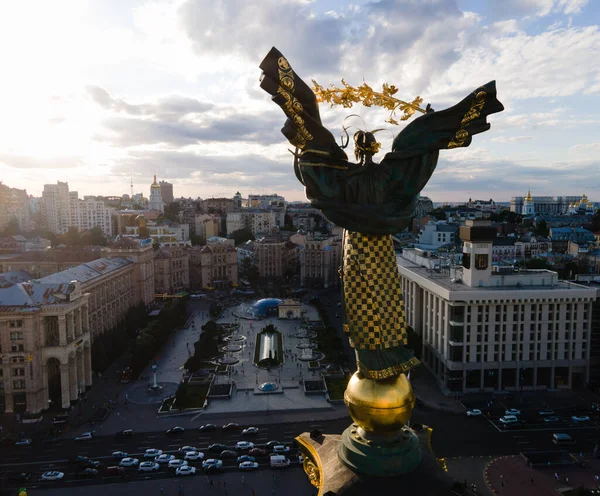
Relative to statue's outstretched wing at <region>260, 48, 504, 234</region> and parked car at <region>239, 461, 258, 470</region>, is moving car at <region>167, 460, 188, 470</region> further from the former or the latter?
statue's outstretched wing at <region>260, 48, 504, 234</region>

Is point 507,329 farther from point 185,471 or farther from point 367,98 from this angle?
point 367,98

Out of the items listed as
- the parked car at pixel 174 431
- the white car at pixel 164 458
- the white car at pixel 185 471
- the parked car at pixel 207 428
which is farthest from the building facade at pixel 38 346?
the white car at pixel 185 471

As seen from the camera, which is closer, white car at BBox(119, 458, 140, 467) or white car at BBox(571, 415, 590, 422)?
white car at BBox(119, 458, 140, 467)

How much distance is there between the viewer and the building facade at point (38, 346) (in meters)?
37.8

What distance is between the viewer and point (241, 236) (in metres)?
132

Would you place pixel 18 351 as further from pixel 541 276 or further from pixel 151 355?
pixel 541 276

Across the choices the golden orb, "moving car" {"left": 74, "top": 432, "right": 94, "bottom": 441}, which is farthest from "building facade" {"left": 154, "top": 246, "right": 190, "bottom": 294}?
the golden orb

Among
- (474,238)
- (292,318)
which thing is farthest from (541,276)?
(292,318)

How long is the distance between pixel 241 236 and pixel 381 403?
4810 inches

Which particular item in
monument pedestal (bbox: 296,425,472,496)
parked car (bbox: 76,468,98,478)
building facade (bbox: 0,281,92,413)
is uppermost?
monument pedestal (bbox: 296,425,472,496)

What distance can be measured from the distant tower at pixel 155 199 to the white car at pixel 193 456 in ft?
467

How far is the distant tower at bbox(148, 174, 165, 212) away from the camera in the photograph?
168812 millimetres

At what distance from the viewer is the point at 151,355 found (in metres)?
51.4

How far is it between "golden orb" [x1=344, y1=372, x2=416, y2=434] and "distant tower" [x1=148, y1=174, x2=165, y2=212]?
16243cm
